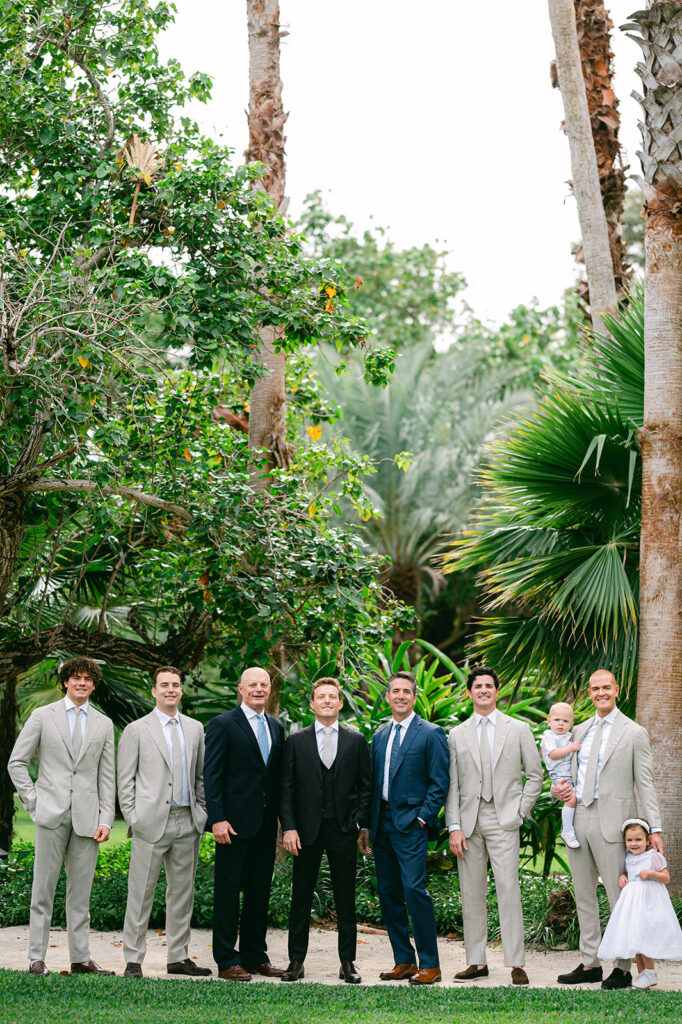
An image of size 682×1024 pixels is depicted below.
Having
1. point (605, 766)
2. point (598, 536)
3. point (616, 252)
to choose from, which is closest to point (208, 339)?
point (598, 536)

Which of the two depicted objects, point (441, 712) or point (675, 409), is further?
point (441, 712)

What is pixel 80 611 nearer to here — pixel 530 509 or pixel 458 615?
pixel 530 509

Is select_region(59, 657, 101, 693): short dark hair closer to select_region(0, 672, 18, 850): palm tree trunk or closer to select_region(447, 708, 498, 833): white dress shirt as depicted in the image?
select_region(447, 708, 498, 833): white dress shirt

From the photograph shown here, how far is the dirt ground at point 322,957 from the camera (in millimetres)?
7180

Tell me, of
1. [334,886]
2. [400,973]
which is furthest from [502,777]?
[400,973]

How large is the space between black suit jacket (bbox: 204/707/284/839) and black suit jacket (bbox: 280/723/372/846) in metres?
0.13

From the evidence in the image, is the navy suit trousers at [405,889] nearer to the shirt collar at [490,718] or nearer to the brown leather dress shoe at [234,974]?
the shirt collar at [490,718]

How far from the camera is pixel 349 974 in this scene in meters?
6.98

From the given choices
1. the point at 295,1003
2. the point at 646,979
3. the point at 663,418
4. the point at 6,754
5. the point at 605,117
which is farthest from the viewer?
the point at 605,117

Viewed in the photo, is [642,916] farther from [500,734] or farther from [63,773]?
[63,773]

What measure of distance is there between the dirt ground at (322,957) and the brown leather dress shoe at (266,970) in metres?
0.10

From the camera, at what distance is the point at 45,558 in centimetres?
1046

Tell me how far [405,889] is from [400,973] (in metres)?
0.57

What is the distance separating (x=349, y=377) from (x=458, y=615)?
4.77 metres
